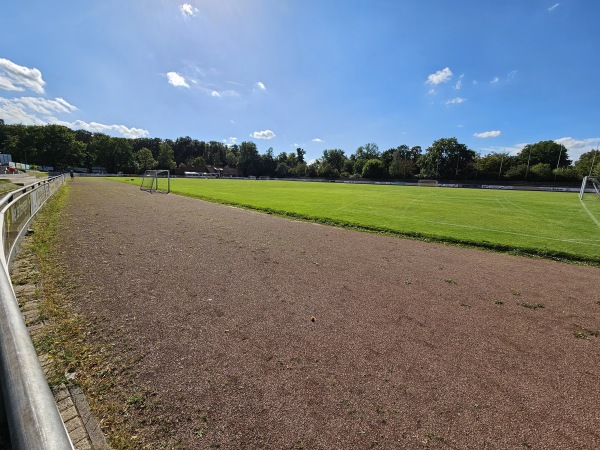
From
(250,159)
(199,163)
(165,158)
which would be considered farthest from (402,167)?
(165,158)

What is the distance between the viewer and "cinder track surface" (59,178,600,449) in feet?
8.67

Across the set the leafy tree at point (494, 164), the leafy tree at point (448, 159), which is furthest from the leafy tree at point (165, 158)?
the leafy tree at point (494, 164)

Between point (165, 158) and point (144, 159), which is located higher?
point (165, 158)

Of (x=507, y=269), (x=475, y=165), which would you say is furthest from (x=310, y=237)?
(x=475, y=165)

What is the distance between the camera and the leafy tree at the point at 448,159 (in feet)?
294

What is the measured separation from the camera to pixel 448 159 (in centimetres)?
9056

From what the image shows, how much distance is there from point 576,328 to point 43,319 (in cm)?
771

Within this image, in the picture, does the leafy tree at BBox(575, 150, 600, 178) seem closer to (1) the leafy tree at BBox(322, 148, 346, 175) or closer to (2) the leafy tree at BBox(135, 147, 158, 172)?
(1) the leafy tree at BBox(322, 148, 346, 175)

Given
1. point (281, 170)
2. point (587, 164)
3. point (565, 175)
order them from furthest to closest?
point (281, 170)
point (587, 164)
point (565, 175)

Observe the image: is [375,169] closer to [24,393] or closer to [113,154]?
[113,154]

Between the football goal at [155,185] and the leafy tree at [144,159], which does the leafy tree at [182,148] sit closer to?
the leafy tree at [144,159]

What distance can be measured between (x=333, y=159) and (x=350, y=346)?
419 ft

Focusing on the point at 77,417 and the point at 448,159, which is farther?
the point at 448,159

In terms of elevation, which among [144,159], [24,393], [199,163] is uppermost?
[144,159]
